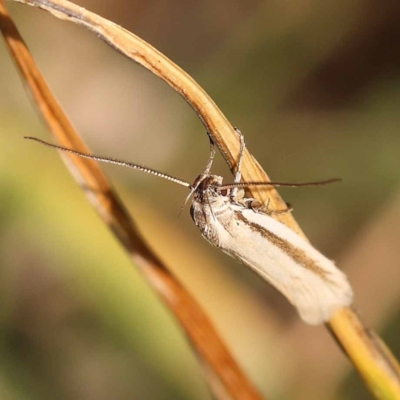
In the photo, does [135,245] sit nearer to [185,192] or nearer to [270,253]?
[270,253]

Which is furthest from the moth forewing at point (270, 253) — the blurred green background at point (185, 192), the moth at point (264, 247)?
the blurred green background at point (185, 192)

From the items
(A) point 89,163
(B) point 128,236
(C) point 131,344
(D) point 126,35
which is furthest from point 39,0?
(C) point 131,344

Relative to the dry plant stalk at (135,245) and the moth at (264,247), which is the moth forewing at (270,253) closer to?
the moth at (264,247)

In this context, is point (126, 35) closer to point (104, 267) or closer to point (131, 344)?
point (104, 267)

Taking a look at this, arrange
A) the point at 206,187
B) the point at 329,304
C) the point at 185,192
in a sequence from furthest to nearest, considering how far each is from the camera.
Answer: the point at 185,192, the point at 206,187, the point at 329,304

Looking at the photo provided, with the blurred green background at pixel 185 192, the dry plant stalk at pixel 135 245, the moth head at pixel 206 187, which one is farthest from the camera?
the blurred green background at pixel 185 192

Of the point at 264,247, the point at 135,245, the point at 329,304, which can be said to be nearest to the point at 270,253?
the point at 264,247
